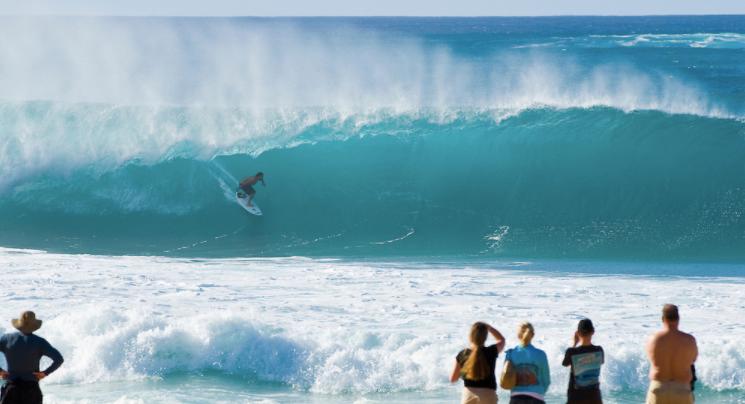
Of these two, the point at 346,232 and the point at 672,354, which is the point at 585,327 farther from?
the point at 346,232

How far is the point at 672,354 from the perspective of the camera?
5652 millimetres

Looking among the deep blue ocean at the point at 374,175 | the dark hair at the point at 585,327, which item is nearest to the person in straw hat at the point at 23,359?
the dark hair at the point at 585,327

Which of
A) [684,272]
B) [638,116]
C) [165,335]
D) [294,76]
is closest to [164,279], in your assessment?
[165,335]

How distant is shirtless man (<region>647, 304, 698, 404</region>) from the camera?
5629mm

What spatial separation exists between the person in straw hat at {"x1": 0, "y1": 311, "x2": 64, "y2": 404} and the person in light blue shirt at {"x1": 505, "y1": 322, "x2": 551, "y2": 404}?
2493 mm

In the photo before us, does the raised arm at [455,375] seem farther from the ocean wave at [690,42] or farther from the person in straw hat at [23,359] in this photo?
the ocean wave at [690,42]

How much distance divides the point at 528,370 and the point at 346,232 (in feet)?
36.6

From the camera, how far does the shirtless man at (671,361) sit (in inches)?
222

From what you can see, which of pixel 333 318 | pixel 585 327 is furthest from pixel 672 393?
pixel 333 318

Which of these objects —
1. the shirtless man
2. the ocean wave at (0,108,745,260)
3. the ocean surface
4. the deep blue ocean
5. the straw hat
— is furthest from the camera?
the deep blue ocean

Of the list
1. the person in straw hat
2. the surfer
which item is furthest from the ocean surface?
the person in straw hat

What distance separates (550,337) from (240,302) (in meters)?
3.16

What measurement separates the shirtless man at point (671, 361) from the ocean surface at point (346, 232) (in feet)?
8.06

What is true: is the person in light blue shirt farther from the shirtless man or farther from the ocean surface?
the ocean surface
